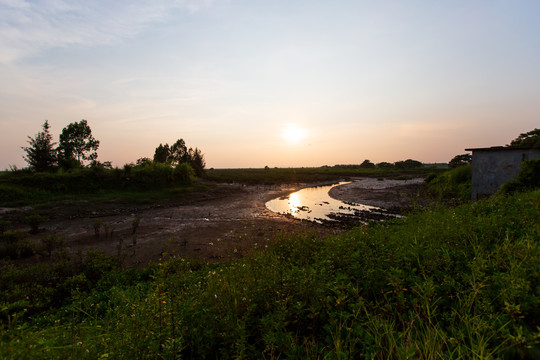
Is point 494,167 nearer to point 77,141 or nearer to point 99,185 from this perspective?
point 99,185

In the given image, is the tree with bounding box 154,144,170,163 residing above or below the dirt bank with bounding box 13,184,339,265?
above

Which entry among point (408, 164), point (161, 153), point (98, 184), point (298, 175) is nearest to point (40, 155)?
point (98, 184)

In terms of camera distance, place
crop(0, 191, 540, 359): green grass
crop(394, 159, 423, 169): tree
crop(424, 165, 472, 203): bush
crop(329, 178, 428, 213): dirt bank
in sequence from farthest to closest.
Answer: crop(394, 159, 423, 169): tree < crop(424, 165, 472, 203): bush < crop(329, 178, 428, 213): dirt bank < crop(0, 191, 540, 359): green grass

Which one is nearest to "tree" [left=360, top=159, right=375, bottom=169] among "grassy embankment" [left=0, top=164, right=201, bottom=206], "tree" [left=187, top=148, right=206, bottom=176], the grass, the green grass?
the grass

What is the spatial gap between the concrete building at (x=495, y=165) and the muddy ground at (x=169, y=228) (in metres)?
6.58

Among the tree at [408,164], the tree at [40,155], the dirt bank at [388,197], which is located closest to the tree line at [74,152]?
the tree at [40,155]

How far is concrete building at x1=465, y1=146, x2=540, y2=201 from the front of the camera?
54.5 ft

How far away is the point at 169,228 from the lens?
15.3m

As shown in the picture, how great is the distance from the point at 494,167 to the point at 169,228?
77.5 ft

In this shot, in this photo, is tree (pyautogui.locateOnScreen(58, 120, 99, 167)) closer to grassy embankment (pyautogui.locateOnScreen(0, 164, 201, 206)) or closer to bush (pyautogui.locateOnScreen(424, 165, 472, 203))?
grassy embankment (pyautogui.locateOnScreen(0, 164, 201, 206))

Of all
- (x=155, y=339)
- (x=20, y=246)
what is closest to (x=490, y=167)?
(x=155, y=339)

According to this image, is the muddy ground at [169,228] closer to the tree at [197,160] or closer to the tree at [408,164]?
the tree at [197,160]

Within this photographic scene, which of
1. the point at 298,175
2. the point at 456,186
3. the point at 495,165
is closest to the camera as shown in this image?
the point at 495,165

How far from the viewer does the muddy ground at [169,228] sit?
10750mm
